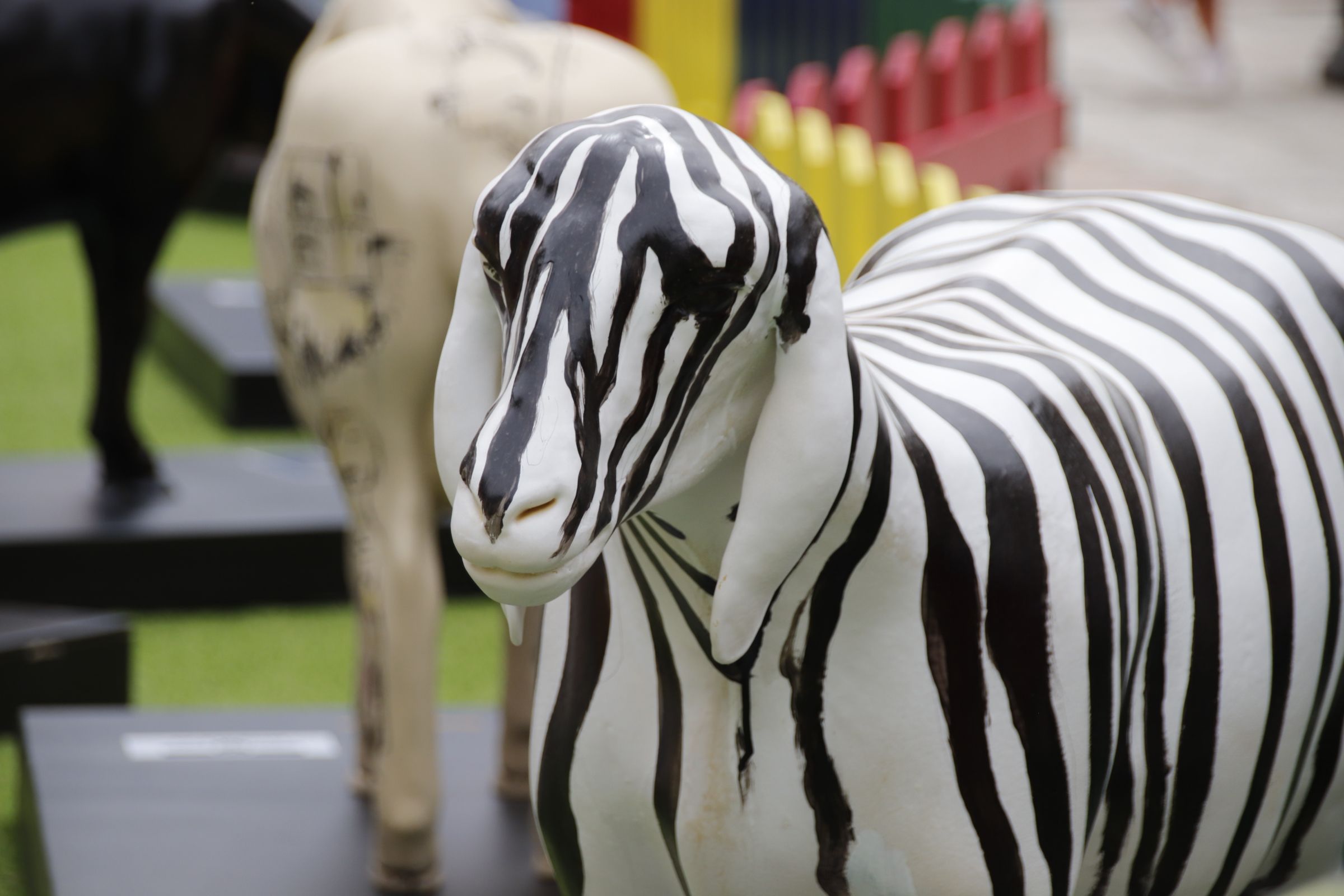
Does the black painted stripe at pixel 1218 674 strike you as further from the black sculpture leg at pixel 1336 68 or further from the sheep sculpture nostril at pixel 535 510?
the black sculpture leg at pixel 1336 68

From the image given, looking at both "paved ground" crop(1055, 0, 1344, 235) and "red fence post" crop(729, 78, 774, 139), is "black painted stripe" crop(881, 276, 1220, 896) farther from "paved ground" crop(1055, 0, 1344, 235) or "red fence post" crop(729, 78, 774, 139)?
"paved ground" crop(1055, 0, 1344, 235)

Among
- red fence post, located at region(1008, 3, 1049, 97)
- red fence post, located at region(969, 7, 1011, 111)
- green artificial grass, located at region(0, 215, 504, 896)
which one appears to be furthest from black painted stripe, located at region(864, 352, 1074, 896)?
red fence post, located at region(1008, 3, 1049, 97)

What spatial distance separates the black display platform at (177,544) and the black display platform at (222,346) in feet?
3.92

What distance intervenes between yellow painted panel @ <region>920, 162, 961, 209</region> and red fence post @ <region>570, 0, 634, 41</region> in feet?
6.14

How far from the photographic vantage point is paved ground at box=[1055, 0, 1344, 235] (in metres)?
8.93

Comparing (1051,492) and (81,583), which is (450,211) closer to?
(1051,492)

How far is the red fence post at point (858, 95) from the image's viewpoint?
506cm

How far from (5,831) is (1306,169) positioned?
7.56m

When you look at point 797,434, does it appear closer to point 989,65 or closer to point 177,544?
point 177,544

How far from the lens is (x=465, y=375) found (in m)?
1.57

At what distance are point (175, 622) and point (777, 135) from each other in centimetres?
199

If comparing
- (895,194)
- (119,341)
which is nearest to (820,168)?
(895,194)

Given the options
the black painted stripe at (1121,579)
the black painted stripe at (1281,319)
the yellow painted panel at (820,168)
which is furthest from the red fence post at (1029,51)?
the black painted stripe at (1121,579)

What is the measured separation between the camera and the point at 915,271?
2.19m
